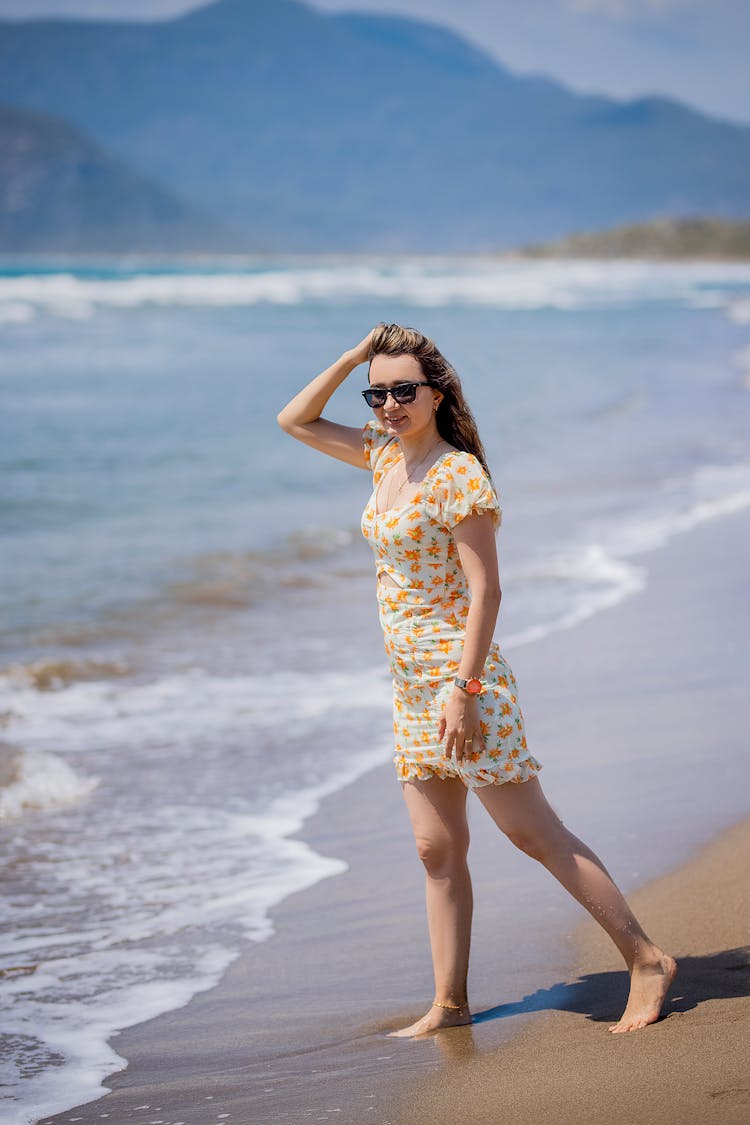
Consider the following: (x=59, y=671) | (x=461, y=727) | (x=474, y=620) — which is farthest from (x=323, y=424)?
(x=59, y=671)

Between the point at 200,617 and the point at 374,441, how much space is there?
5391 millimetres

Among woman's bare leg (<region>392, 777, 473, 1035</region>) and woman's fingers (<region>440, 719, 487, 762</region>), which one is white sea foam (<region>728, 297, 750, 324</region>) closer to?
woman's bare leg (<region>392, 777, 473, 1035</region>)

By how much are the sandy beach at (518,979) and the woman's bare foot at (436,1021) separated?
0.05m

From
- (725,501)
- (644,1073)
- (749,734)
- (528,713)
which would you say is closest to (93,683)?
(528,713)

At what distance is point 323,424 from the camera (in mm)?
3688

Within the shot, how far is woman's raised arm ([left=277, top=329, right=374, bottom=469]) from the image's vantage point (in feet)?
11.8

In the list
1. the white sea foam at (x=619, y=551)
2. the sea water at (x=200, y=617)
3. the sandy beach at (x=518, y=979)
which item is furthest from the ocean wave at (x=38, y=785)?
the white sea foam at (x=619, y=551)

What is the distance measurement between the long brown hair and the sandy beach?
1431 millimetres

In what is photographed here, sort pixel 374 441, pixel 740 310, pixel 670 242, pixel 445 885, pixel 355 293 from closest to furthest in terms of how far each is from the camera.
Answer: pixel 445 885 < pixel 374 441 < pixel 740 310 < pixel 355 293 < pixel 670 242

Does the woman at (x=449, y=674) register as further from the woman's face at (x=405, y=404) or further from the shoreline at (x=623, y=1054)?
the shoreline at (x=623, y=1054)

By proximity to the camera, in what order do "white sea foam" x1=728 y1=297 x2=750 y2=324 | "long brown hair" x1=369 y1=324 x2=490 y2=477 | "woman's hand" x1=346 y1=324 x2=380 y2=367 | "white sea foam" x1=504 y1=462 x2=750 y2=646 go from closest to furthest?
"long brown hair" x1=369 y1=324 x2=490 y2=477, "woman's hand" x1=346 y1=324 x2=380 y2=367, "white sea foam" x1=504 y1=462 x2=750 y2=646, "white sea foam" x1=728 y1=297 x2=750 y2=324

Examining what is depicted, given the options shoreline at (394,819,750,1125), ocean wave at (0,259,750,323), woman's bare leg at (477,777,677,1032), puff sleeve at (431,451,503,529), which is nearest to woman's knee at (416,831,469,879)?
woman's bare leg at (477,777,677,1032)

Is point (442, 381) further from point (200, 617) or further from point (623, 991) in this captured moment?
point (200, 617)

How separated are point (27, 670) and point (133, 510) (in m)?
5.46
